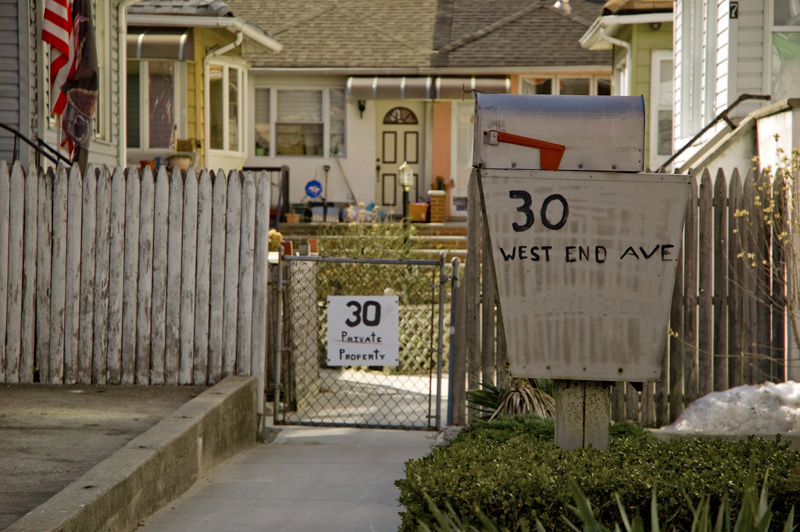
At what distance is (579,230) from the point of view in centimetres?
385

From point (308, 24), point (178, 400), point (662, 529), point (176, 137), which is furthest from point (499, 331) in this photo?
point (308, 24)

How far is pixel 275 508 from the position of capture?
207 inches

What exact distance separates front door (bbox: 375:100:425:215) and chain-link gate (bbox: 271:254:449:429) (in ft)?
28.7

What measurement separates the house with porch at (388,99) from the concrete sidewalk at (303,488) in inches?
522

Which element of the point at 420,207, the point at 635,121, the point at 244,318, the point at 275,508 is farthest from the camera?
the point at 420,207

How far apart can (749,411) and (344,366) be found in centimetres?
440

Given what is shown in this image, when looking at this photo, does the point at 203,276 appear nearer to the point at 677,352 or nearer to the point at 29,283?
the point at 29,283

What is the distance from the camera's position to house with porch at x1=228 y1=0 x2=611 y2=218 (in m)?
20.4

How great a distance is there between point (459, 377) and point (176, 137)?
1143 cm

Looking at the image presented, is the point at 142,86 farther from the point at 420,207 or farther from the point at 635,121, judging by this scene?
the point at 635,121

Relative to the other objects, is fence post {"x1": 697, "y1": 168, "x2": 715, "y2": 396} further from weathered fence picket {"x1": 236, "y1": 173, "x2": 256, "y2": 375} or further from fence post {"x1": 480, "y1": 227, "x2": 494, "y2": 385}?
weathered fence picket {"x1": 236, "y1": 173, "x2": 256, "y2": 375}

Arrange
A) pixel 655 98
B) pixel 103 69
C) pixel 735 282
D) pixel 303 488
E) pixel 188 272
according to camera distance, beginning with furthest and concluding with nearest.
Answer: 1. pixel 655 98
2. pixel 103 69
3. pixel 188 272
4. pixel 735 282
5. pixel 303 488

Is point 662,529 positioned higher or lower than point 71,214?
lower

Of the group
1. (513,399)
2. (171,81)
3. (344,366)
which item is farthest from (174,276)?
(171,81)
